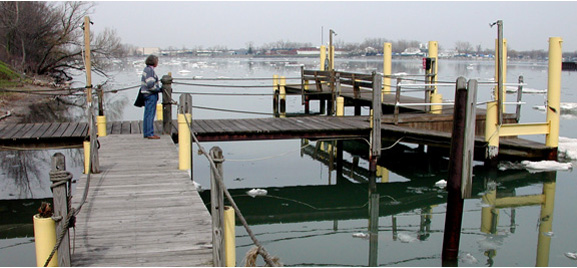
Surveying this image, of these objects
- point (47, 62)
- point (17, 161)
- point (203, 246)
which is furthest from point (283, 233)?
point (47, 62)

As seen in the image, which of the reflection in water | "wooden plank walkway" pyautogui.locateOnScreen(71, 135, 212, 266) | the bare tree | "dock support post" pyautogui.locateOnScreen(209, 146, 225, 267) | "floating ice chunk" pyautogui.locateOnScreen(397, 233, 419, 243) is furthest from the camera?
the bare tree

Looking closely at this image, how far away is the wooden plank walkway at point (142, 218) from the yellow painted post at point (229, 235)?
291 mm

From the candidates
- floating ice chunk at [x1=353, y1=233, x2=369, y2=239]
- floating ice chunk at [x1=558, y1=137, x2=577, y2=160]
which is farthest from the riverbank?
floating ice chunk at [x1=558, y1=137, x2=577, y2=160]

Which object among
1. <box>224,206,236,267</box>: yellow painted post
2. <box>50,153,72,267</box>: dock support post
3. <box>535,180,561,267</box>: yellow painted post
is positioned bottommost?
<box>535,180,561,267</box>: yellow painted post

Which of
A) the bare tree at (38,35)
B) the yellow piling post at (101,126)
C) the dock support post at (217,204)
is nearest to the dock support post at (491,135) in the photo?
the yellow piling post at (101,126)

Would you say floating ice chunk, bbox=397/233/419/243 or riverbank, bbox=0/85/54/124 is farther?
riverbank, bbox=0/85/54/124

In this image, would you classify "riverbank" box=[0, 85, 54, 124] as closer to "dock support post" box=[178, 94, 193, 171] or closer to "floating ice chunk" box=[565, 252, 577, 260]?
"dock support post" box=[178, 94, 193, 171]

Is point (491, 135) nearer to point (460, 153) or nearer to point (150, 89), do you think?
point (460, 153)

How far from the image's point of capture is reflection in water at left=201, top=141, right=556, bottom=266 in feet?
29.7

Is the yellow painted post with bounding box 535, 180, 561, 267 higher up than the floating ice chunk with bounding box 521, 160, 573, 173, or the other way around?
the floating ice chunk with bounding box 521, 160, 573, 173

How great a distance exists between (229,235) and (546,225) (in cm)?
769

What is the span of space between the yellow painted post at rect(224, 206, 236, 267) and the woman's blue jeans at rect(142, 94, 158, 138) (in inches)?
253

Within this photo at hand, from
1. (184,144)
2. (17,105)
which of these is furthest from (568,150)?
(17,105)

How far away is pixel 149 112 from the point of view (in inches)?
428
